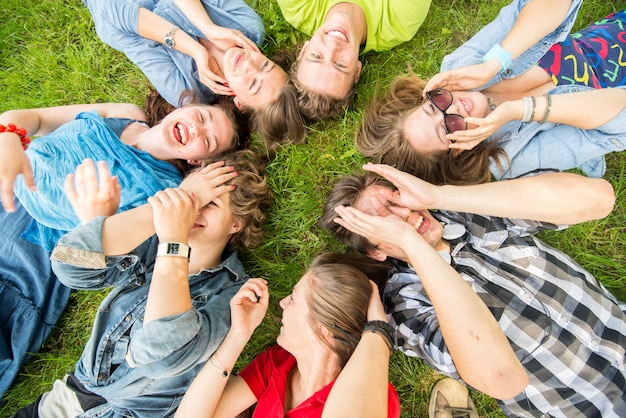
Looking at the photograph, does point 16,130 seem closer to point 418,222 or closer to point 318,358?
point 318,358

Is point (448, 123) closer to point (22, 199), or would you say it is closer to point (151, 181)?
point (151, 181)

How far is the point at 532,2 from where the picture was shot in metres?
3.02

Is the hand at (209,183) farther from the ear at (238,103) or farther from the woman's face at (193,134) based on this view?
the ear at (238,103)

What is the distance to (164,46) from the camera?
153 inches

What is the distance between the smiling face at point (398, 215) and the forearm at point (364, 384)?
665 millimetres

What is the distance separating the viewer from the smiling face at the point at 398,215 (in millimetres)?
2924

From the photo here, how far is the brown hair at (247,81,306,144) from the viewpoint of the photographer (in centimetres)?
361

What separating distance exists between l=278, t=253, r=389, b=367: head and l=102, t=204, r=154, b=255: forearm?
1197 millimetres

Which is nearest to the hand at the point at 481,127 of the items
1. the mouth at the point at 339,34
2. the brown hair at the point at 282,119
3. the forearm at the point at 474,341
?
the forearm at the point at 474,341

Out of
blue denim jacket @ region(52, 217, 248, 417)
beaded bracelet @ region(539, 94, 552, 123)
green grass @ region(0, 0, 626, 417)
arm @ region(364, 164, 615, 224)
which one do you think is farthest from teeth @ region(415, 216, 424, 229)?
blue denim jacket @ region(52, 217, 248, 417)

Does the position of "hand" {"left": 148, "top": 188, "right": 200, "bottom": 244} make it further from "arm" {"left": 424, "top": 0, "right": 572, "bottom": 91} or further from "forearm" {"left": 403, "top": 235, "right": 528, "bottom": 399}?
"arm" {"left": 424, "top": 0, "right": 572, "bottom": 91}

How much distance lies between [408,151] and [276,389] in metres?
2.07

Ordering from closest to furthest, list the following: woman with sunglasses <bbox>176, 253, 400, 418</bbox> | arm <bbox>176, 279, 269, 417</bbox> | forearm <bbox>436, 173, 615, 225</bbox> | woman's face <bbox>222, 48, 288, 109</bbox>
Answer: woman with sunglasses <bbox>176, 253, 400, 418</bbox>, forearm <bbox>436, 173, 615, 225</bbox>, arm <bbox>176, 279, 269, 417</bbox>, woman's face <bbox>222, 48, 288, 109</bbox>

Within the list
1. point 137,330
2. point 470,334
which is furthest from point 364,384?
point 137,330
